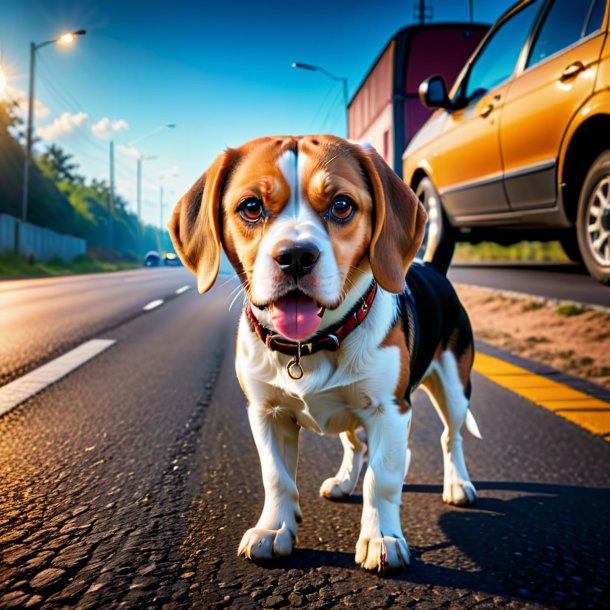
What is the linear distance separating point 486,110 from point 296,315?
3.32 metres

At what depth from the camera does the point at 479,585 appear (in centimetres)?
211

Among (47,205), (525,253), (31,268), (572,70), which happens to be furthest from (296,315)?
(47,205)

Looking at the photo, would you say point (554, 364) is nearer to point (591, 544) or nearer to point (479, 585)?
point (591, 544)

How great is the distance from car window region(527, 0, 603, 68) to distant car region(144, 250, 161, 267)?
10.4 feet

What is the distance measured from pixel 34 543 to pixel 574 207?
3.25 meters

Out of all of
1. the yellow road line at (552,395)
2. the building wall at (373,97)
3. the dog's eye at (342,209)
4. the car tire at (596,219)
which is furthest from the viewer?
the building wall at (373,97)

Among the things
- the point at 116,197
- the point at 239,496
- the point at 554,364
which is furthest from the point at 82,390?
the point at 116,197

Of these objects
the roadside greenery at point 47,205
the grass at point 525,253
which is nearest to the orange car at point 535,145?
the grass at point 525,253

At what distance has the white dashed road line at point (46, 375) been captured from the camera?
420cm

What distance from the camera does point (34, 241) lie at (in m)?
33.6

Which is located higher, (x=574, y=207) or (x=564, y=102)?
(x=564, y=102)

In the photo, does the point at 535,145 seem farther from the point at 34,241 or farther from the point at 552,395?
the point at 34,241

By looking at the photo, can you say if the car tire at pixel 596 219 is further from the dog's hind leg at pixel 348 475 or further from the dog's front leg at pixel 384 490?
the dog's front leg at pixel 384 490

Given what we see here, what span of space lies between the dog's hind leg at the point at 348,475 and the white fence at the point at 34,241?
3040 cm
